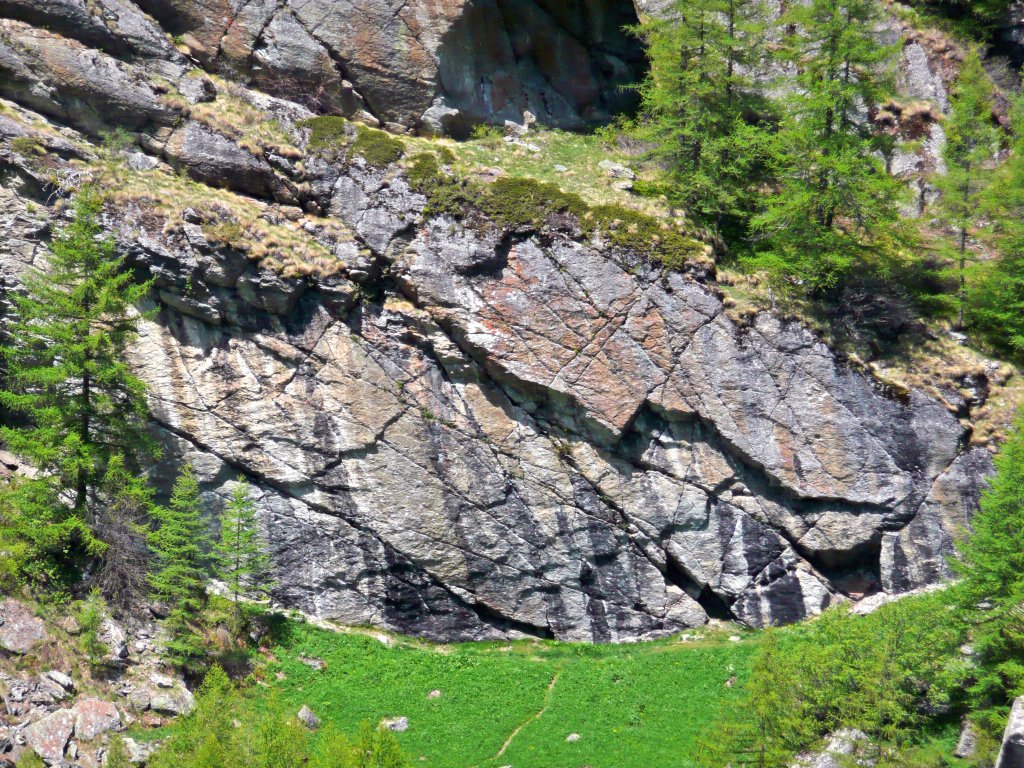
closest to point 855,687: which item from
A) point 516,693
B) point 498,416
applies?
point 516,693

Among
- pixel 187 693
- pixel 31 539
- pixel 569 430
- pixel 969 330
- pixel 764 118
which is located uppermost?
pixel 764 118

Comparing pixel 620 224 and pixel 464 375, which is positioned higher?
pixel 620 224

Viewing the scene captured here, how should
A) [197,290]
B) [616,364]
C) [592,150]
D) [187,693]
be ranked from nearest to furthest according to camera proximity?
[187,693]
[197,290]
[616,364]
[592,150]

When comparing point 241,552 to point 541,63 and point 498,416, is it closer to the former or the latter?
point 498,416

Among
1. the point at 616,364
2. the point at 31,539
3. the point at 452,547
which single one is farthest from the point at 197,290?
the point at 616,364

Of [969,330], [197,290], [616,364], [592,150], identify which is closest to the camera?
[197,290]

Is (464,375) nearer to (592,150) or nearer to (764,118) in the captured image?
(592,150)
